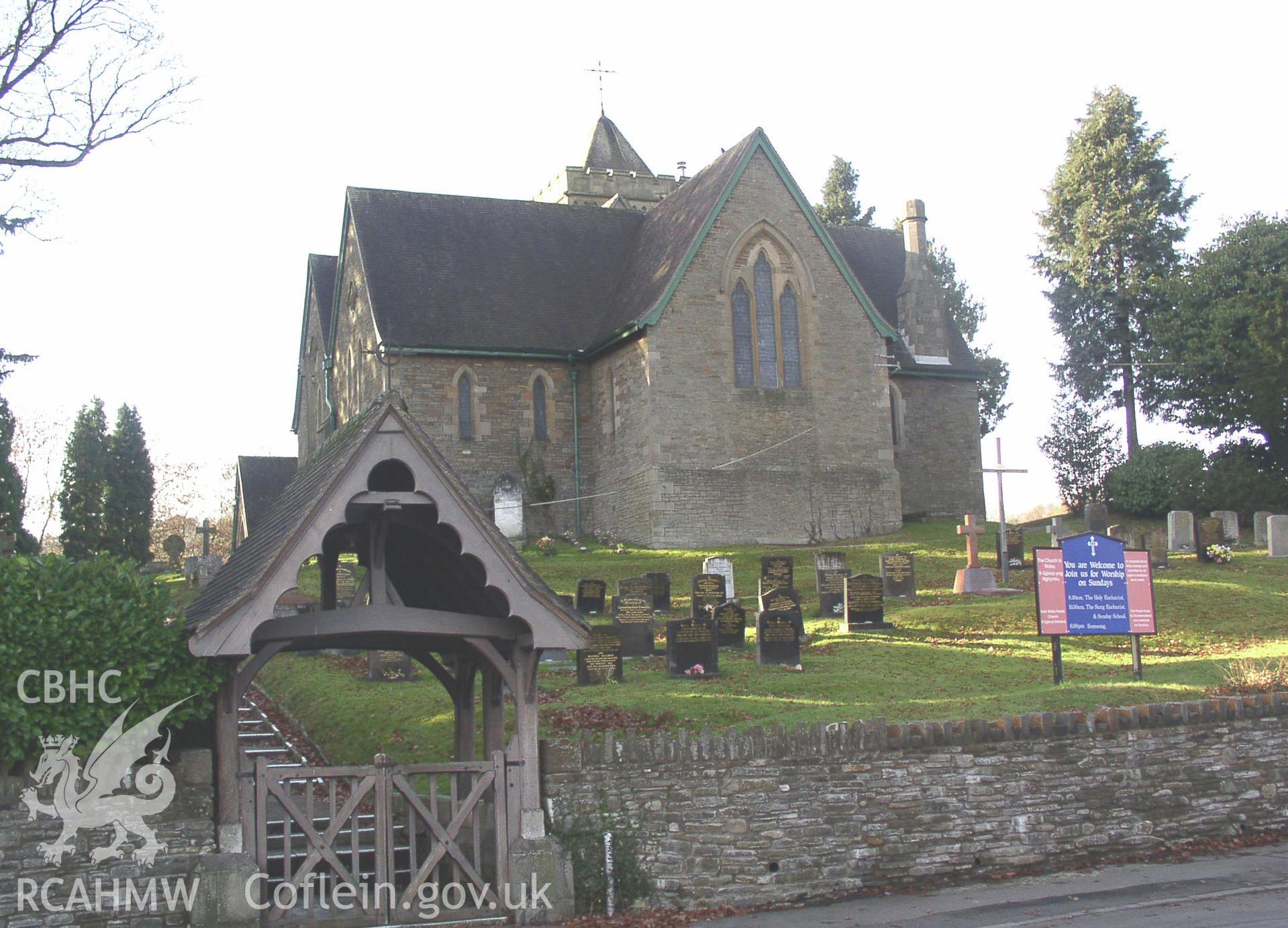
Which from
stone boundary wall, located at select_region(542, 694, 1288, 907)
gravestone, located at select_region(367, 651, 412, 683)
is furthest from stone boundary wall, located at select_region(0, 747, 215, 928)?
gravestone, located at select_region(367, 651, 412, 683)

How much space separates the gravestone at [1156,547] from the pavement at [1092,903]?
17.8 m

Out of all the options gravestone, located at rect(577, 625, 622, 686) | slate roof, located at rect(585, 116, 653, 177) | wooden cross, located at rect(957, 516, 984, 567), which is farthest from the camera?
slate roof, located at rect(585, 116, 653, 177)

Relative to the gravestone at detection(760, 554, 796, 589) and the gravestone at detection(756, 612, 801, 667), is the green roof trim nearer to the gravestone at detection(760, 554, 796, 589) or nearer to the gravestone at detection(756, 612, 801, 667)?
the gravestone at detection(760, 554, 796, 589)

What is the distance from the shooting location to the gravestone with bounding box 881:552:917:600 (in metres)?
28.9

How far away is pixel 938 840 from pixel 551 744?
4251mm

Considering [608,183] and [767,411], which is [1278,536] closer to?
[767,411]

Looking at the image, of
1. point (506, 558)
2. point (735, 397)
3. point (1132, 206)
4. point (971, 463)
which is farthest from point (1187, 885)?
point (1132, 206)

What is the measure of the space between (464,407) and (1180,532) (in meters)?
20.3

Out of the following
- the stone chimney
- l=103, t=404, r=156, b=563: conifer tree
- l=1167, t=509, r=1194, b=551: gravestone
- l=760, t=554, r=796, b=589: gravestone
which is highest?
the stone chimney

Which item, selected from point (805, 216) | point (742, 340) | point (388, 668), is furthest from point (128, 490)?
point (388, 668)

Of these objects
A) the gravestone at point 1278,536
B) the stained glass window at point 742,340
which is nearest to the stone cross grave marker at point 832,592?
the stained glass window at point 742,340

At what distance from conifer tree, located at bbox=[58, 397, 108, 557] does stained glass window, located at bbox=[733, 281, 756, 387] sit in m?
32.4

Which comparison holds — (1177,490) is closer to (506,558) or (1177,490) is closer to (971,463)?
(971,463)

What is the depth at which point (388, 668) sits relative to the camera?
891 inches
